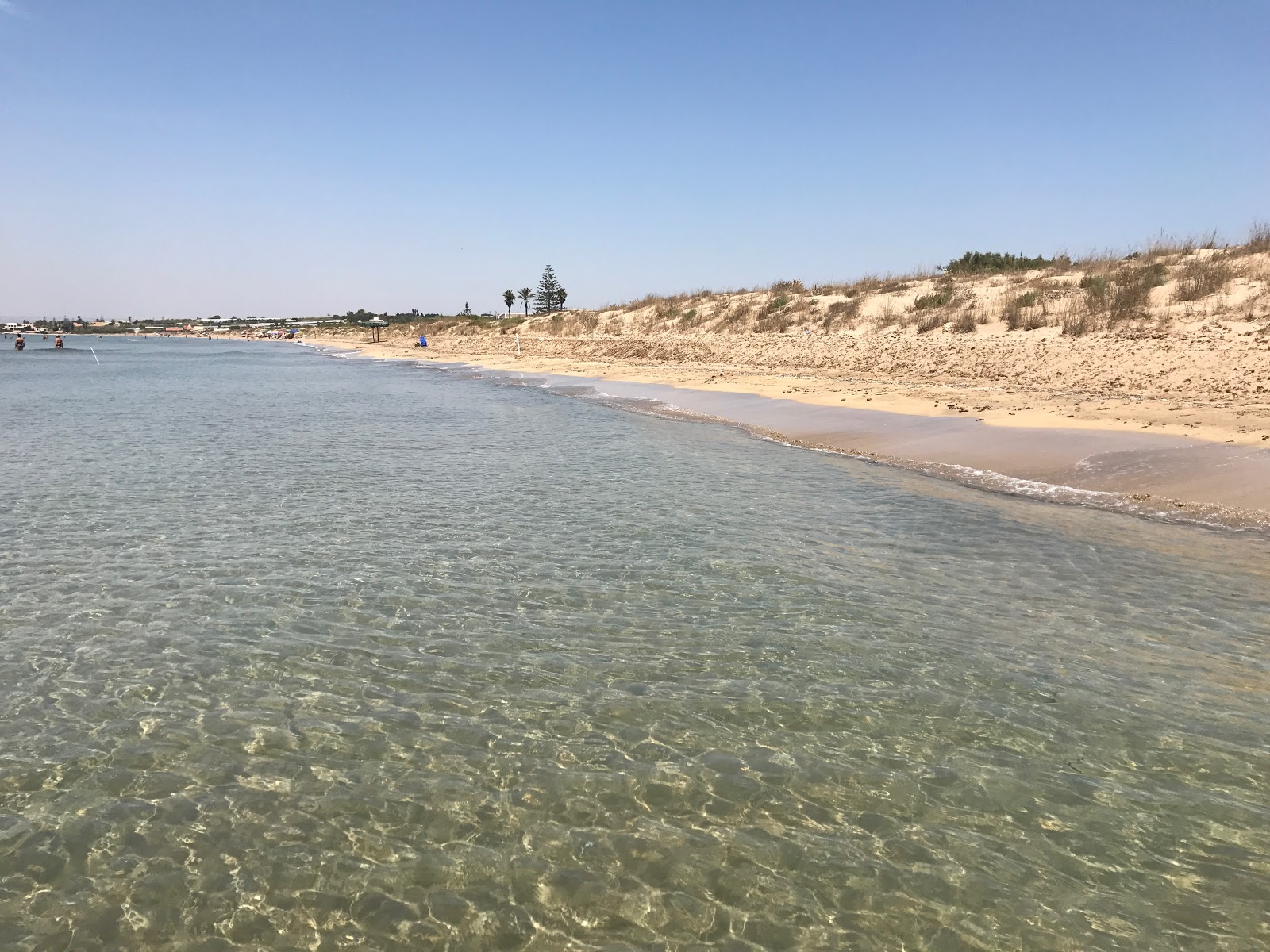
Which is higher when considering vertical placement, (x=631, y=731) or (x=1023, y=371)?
(x=1023, y=371)

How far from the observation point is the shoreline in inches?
534

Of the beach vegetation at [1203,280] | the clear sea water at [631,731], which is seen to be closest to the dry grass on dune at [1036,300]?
the beach vegetation at [1203,280]

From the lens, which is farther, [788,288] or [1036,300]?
[788,288]

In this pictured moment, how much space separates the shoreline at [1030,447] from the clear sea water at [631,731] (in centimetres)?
163

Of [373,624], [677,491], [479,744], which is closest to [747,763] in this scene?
[479,744]

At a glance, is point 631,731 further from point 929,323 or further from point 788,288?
point 788,288

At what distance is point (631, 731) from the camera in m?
6.10

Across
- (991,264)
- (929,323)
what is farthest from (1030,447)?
(991,264)

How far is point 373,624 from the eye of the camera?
816cm

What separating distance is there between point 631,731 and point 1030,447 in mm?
15043

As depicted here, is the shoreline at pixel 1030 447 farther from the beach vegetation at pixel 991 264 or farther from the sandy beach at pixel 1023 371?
the beach vegetation at pixel 991 264

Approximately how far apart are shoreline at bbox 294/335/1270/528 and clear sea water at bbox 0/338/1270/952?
5.35 feet

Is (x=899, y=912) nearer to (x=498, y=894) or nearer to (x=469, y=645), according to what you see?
(x=498, y=894)

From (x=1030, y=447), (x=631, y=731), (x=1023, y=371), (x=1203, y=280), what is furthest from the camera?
(x=1203, y=280)
